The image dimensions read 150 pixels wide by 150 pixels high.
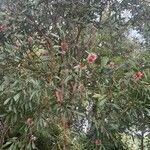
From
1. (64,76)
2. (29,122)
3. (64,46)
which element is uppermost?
(64,46)

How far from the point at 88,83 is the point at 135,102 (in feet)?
1.46

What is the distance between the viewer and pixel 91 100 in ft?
12.3

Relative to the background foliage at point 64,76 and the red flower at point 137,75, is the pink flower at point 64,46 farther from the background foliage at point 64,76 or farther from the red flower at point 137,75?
the red flower at point 137,75

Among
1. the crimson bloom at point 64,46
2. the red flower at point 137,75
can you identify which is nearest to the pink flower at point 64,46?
the crimson bloom at point 64,46

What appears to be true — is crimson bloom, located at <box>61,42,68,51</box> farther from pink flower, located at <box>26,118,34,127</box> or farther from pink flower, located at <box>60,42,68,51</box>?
pink flower, located at <box>26,118,34,127</box>

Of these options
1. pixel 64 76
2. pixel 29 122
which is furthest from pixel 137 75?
pixel 29 122

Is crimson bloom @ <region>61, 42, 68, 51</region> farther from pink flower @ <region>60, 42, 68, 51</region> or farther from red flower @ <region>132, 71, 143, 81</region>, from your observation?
red flower @ <region>132, 71, 143, 81</region>

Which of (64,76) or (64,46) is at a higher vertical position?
(64,46)

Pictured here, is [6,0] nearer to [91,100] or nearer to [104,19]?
[104,19]

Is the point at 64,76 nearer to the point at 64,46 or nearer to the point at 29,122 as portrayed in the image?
the point at 64,46

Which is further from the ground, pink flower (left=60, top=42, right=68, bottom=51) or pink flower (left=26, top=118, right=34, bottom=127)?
pink flower (left=60, top=42, right=68, bottom=51)

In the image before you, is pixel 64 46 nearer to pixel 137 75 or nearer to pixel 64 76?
pixel 64 76

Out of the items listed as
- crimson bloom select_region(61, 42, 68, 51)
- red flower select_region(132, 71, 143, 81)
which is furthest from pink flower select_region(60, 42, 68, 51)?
red flower select_region(132, 71, 143, 81)

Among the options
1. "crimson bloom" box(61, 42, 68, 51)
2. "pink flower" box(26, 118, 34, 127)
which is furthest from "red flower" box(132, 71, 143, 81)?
"pink flower" box(26, 118, 34, 127)
